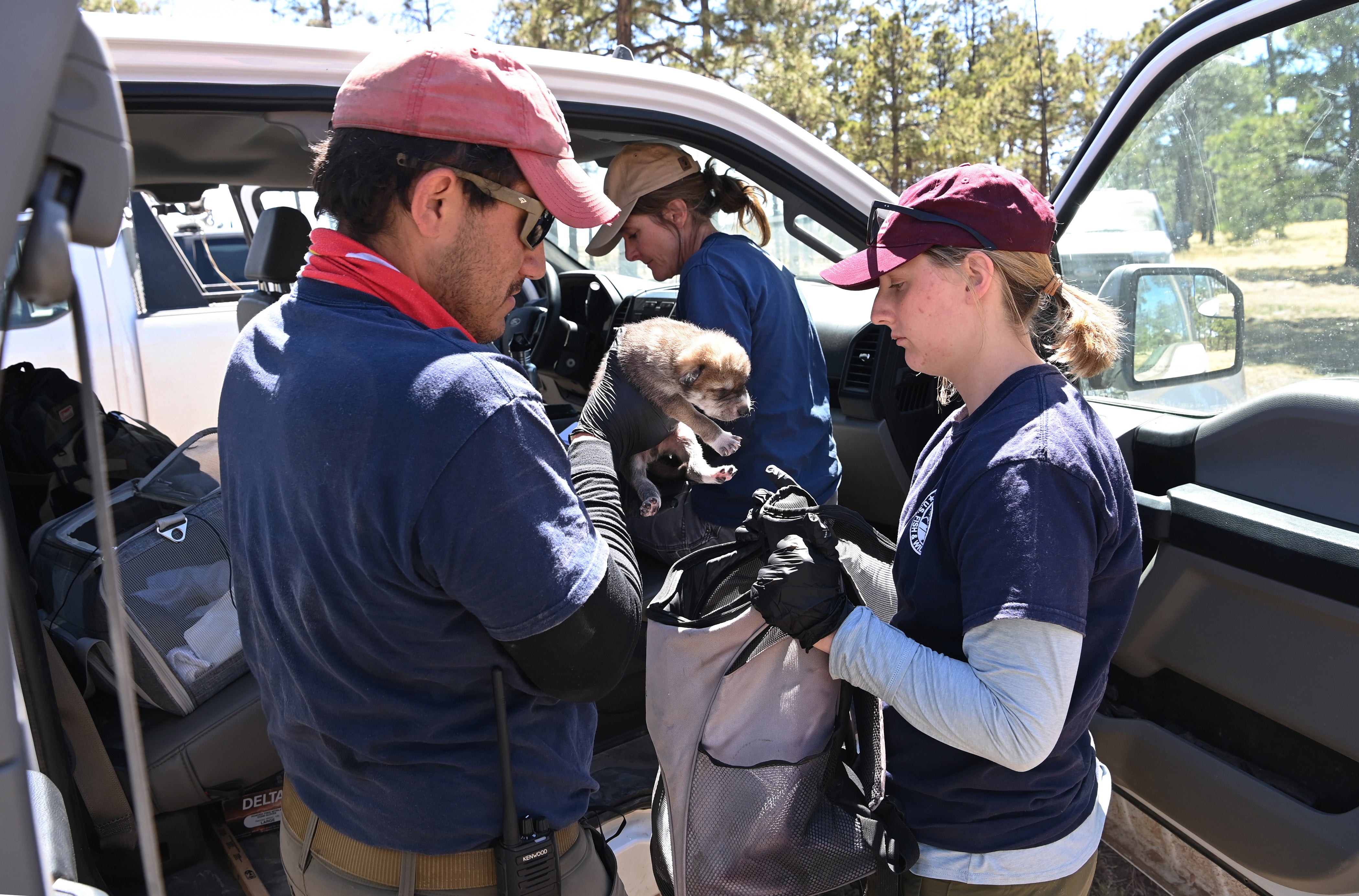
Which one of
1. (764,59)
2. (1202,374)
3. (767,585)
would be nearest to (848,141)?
(764,59)

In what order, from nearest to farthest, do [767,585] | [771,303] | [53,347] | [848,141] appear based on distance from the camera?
[767,585] < [771,303] < [53,347] < [848,141]

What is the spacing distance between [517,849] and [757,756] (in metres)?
0.53

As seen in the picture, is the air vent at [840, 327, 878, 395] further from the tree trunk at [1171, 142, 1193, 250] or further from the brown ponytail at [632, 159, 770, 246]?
the tree trunk at [1171, 142, 1193, 250]

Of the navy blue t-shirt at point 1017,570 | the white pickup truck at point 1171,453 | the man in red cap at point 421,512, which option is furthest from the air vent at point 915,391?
the man in red cap at point 421,512

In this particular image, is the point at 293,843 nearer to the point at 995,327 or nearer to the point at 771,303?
the point at 995,327

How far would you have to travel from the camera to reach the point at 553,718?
1578 mm

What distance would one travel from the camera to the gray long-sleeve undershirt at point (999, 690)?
1.49 m

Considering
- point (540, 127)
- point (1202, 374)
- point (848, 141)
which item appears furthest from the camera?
point (848, 141)

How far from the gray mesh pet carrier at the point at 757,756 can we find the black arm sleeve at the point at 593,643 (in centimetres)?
26

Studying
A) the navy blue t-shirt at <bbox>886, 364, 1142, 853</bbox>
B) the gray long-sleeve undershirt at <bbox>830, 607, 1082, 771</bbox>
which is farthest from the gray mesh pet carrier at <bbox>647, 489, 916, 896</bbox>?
the gray long-sleeve undershirt at <bbox>830, 607, 1082, 771</bbox>

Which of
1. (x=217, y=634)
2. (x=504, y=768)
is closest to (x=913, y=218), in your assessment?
(x=504, y=768)

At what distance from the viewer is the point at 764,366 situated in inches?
118

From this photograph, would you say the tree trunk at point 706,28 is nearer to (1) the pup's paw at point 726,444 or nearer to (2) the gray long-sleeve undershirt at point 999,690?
(1) the pup's paw at point 726,444

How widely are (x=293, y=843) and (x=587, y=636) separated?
78 cm
